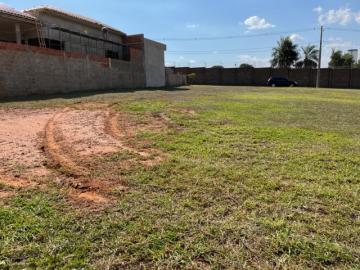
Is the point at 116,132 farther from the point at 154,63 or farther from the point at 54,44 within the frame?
the point at 154,63

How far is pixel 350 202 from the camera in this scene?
355cm

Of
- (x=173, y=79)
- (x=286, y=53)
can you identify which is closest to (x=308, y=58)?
(x=286, y=53)

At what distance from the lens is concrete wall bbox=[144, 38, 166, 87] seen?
28453mm

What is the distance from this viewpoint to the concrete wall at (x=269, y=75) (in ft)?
141

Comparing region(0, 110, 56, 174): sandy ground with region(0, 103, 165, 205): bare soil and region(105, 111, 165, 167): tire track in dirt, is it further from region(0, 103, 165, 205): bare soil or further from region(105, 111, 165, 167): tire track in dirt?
region(105, 111, 165, 167): tire track in dirt

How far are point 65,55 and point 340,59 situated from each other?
185 feet

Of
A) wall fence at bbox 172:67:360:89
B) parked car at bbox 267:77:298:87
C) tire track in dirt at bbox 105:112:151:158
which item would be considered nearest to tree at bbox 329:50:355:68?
wall fence at bbox 172:67:360:89

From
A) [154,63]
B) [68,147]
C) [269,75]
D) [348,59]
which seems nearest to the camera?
[68,147]

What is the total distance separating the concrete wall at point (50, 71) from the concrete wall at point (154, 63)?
514 centimetres

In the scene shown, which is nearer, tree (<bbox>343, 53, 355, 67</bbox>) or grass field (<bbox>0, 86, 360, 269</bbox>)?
grass field (<bbox>0, 86, 360, 269</bbox>)

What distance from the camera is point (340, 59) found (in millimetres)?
61344

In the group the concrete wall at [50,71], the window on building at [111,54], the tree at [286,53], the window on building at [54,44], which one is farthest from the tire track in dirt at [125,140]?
the tree at [286,53]

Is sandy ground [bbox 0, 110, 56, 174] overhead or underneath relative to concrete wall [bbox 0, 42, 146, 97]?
underneath

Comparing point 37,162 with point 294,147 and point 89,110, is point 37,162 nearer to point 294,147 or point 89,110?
point 294,147
